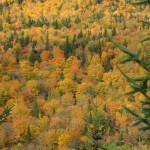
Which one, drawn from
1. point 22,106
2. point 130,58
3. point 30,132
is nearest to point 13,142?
point 30,132

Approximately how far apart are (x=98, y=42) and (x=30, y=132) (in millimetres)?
86323

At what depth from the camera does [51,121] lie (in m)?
107

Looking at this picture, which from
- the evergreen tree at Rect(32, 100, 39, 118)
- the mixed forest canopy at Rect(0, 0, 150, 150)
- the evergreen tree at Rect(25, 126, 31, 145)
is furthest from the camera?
the evergreen tree at Rect(32, 100, 39, 118)

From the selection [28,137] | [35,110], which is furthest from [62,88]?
[28,137]

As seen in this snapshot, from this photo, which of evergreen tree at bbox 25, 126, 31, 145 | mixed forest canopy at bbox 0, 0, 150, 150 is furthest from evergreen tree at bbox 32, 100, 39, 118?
evergreen tree at bbox 25, 126, 31, 145

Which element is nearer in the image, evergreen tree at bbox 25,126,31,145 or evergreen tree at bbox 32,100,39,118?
evergreen tree at bbox 25,126,31,145

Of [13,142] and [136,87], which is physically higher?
[136,87]

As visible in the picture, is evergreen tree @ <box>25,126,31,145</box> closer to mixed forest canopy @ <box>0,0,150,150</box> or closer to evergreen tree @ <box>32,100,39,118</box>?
mixed forest canopy @ <box>0,0,150,150</box>

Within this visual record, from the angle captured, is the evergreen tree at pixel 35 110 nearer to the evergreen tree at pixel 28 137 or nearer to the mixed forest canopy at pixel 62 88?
the mixed forest canopy at pixel 62 88

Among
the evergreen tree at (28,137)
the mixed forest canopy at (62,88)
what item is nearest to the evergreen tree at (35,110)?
the mixed forest canopy at (62,88)

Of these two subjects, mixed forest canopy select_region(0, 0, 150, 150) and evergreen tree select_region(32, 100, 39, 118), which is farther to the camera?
evergreen tree select_region(32, 100, 39, 118)

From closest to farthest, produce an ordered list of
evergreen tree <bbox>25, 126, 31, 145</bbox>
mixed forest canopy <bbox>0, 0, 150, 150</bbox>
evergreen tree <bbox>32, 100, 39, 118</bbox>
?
1. evergreen tree <bbox>25, 126, 31, 145</bbox>
2. mixed forest canopy <bbox>0, 0, 150, 150</bbox>
3. evergreen tree <bbox>32, 100, 39, 118</bbox>

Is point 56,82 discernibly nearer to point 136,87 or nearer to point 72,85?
point 72,85

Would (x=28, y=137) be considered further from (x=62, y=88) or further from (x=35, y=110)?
(x=62, y=88)
